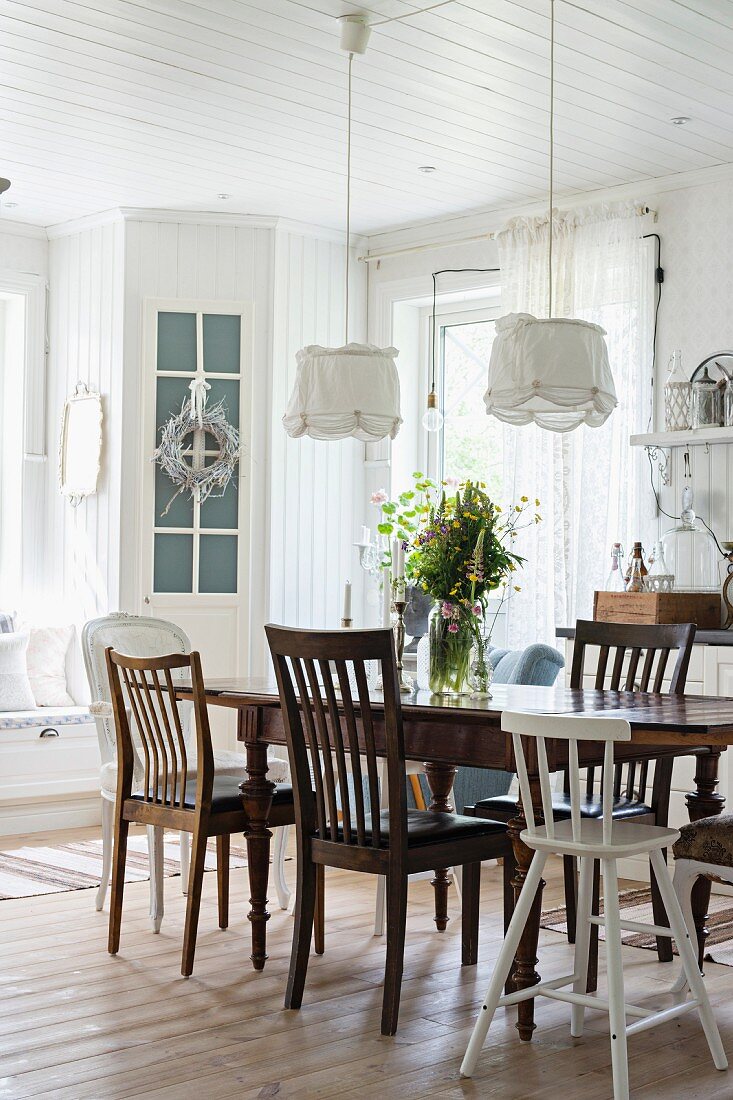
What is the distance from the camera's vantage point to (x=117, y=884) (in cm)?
370

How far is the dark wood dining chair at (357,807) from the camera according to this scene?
2.98 meters

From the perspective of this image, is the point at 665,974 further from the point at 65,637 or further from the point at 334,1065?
the point at 65,637

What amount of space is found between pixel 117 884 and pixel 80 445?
301cm

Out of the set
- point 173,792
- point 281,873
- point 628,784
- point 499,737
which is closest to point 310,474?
point 281,873

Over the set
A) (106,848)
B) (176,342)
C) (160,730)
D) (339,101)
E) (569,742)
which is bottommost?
(106,848)

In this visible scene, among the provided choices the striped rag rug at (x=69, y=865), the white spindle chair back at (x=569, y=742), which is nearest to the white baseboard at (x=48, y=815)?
the striped rag rug at (x=69, y=865)

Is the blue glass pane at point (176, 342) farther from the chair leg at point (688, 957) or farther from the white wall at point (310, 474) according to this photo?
the chair leg at point (688, 957)

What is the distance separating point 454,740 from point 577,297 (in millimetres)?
2981

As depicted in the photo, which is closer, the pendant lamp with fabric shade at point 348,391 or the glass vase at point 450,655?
the glass vase at point 450,655

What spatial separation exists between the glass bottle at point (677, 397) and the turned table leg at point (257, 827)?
94.5 inches

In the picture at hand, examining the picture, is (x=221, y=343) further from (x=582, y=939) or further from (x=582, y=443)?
(x=582, y=939)

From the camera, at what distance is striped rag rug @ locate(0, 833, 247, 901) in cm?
466

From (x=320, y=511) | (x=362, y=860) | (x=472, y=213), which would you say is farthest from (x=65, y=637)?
(x=362, y=860)

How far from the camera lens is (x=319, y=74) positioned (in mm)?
4336
